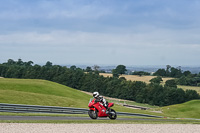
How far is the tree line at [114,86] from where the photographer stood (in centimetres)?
10531

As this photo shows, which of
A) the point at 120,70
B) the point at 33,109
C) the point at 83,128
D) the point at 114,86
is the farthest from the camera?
the point at 120,70

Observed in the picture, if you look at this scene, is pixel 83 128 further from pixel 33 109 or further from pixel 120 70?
pixel 120 70

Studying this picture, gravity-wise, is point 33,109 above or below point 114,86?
above

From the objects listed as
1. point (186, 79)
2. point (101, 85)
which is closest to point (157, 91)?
point (101, 85)

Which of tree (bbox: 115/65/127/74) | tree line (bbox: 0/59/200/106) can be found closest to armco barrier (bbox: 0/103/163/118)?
tree line (bbox: 0/59/200/106)

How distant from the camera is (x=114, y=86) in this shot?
114188 millimetres

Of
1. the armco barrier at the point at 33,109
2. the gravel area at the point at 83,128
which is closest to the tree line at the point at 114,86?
the armco barrier at the point at 33,109

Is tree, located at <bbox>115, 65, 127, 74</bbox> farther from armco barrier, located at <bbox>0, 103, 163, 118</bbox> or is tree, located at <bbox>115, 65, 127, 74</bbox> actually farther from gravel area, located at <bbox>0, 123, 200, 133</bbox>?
gravel area, located at <bbox>0, 123, 200, 133</bbox>

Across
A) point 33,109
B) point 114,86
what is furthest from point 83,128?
point 114,86

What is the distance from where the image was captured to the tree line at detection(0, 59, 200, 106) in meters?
105

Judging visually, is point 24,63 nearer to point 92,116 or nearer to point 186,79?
point 186,79

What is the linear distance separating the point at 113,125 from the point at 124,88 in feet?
315

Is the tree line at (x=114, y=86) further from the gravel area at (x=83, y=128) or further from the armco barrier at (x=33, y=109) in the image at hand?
the gravel area at (x=83, y=128)

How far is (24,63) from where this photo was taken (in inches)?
7495
